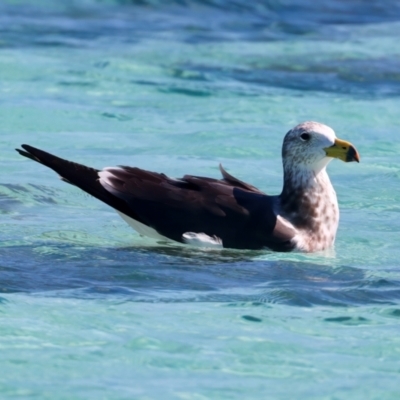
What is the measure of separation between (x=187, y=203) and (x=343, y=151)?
1016 mm

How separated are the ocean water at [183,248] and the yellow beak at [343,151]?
0.58 meters

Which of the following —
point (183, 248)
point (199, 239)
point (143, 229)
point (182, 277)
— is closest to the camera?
point (182, 277)

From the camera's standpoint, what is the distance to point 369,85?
14.0 m

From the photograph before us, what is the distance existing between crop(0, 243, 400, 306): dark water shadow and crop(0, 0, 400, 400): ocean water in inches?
0.7

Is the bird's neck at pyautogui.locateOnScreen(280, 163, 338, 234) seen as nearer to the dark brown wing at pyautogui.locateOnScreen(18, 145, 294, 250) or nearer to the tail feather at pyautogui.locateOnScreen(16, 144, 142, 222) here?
the dark brown wing at pyautogui.locateOnScreen(18, 145, 294, 250)

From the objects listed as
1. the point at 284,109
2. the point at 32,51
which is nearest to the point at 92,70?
the point at 32,51

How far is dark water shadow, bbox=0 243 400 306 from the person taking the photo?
20.1 feet

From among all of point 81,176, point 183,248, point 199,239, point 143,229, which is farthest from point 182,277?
point 81,176

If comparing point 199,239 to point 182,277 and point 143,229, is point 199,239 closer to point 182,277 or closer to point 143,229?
point 143,229

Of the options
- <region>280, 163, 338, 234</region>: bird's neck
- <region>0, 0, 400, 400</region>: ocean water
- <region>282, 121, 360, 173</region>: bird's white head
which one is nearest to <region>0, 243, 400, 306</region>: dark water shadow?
<region>0, 0, 400, 400</region>: ocean water

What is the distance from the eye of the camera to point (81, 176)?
7.33m

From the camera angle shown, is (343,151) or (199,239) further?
(343,151)

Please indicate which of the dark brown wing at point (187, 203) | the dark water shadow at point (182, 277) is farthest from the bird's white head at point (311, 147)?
the dark water shadow at point (182, 277)

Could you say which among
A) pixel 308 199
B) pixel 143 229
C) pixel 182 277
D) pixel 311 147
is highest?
pixel 311 147
